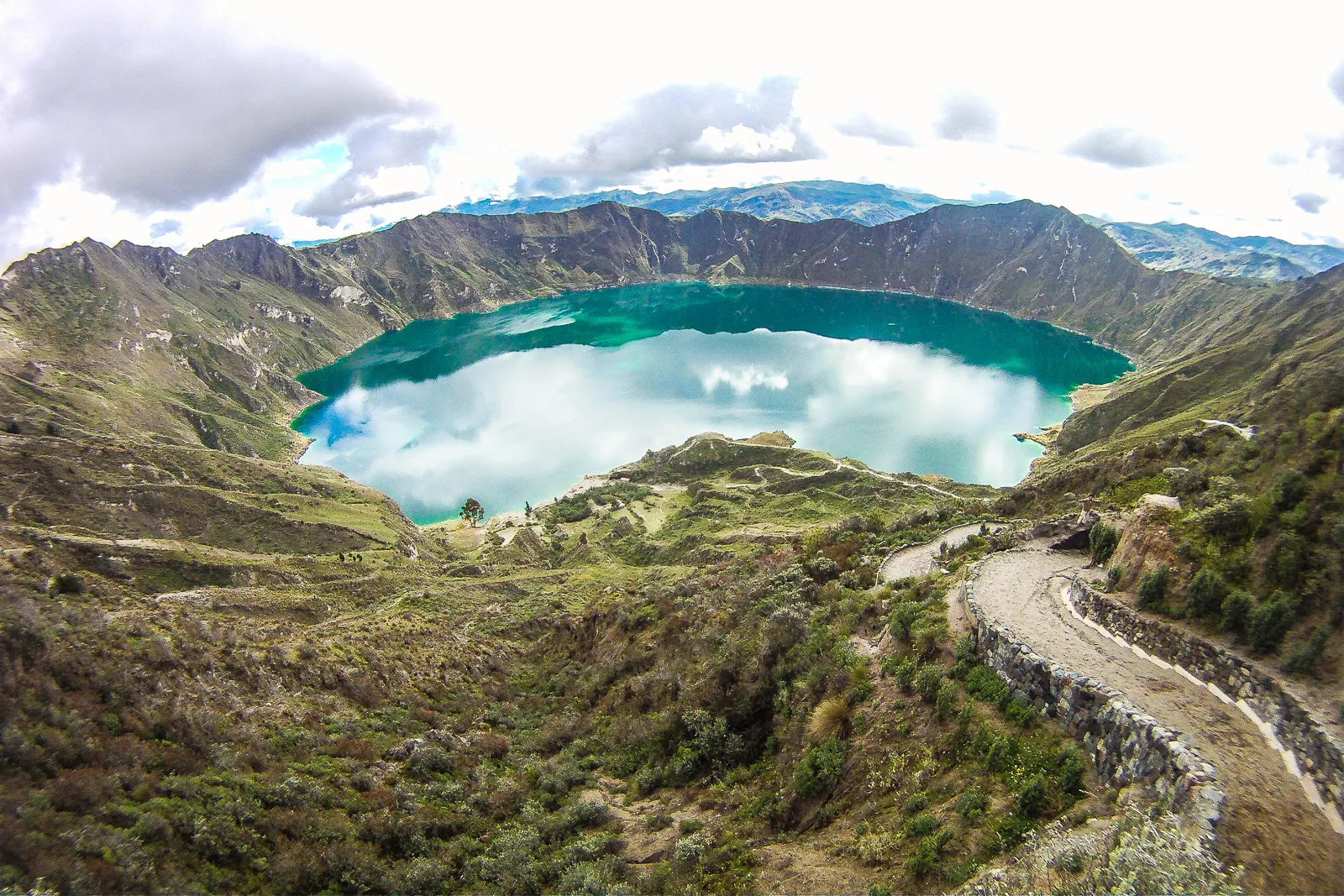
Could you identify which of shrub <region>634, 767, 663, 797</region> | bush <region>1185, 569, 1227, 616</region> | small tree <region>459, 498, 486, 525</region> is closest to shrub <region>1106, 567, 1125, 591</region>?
bush <region>1185, 569, 1227, 616</region>

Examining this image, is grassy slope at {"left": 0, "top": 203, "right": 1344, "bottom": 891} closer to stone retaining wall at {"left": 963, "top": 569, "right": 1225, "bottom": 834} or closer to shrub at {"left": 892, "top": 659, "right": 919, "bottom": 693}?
shrub at {"left": 892, "top": 659, "right": 919, "bottom": 693}

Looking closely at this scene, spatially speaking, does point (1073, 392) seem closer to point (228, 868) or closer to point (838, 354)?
point (838, 354)

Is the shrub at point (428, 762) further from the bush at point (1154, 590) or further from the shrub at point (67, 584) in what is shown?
the bush at point (1154, 590)

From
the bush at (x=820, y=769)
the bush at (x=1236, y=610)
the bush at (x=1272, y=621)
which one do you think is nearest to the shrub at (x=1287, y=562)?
the bush at (x=1272, y=621)

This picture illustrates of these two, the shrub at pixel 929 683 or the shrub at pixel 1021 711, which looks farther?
the shrub at pixel 929 683

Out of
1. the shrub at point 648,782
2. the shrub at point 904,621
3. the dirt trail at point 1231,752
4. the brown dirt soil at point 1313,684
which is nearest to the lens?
the dirt trail at point 1231,752

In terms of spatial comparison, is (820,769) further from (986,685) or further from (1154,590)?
(1154,590)

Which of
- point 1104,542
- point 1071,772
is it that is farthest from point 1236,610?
point 1104,542
